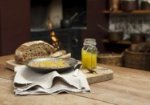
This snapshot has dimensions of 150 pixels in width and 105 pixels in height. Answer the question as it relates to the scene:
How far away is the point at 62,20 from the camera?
4.46m

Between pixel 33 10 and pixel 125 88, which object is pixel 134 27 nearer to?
pixel 33 10

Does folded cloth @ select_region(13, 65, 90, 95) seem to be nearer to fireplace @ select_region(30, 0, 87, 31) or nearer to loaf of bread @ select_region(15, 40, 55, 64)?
loaf of bread @ select_region(15, 40, 55, 64)

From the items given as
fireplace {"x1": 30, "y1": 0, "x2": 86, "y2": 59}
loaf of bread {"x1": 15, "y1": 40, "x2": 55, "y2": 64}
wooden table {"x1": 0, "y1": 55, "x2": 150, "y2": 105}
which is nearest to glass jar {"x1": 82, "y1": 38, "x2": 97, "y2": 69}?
wooden table {"x1": 0, "y1": 55, "x2": 150, "y2": 105}

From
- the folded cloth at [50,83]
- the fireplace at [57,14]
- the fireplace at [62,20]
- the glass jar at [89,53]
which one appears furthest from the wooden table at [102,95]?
the fireplace at [57,14]

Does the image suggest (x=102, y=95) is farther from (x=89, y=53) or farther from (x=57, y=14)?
(x=57, y=14)

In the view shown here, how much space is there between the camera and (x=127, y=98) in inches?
52.7

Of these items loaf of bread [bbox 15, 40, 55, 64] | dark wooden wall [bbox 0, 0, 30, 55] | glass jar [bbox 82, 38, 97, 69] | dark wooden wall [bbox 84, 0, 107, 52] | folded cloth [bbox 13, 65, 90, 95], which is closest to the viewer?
folded cloth [bbox 13, 65, 90, 95]

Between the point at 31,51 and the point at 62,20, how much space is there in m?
2.64

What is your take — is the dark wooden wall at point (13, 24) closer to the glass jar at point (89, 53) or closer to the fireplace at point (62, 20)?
the fireplace at point (62, 20)

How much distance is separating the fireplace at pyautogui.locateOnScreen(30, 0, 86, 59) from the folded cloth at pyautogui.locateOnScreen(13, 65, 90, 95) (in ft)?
8.14

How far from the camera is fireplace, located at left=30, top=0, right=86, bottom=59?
423cm

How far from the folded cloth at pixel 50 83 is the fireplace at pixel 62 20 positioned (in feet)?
8.14

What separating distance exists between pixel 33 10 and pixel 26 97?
3.08 meters

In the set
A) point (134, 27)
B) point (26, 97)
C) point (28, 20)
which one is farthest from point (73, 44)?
point (26, 97)
